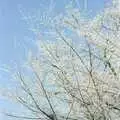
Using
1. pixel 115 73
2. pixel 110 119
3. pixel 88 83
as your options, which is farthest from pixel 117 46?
pixel 110 119

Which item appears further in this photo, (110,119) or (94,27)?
(94,27)

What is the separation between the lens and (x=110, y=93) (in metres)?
8.56

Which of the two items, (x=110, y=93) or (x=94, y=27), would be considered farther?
(x=94, y=27)

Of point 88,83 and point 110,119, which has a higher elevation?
point 88,83

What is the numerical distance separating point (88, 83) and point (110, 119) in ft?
2.82

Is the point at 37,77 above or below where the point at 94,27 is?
below

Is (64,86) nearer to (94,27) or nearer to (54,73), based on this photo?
(54,73)

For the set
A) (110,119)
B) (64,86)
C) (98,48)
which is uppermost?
(98,48)

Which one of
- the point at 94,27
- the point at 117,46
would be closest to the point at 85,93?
the point at 117,46

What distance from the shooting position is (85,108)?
8.55 m

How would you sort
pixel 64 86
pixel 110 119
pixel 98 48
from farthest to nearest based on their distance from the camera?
pixel 98 48, pixel 64 86, pixel 110 119

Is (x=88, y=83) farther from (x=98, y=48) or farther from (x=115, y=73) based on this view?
(x=98, y=48)

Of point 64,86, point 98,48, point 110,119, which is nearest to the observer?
point 110,119

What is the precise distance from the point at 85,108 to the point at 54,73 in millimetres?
1115
